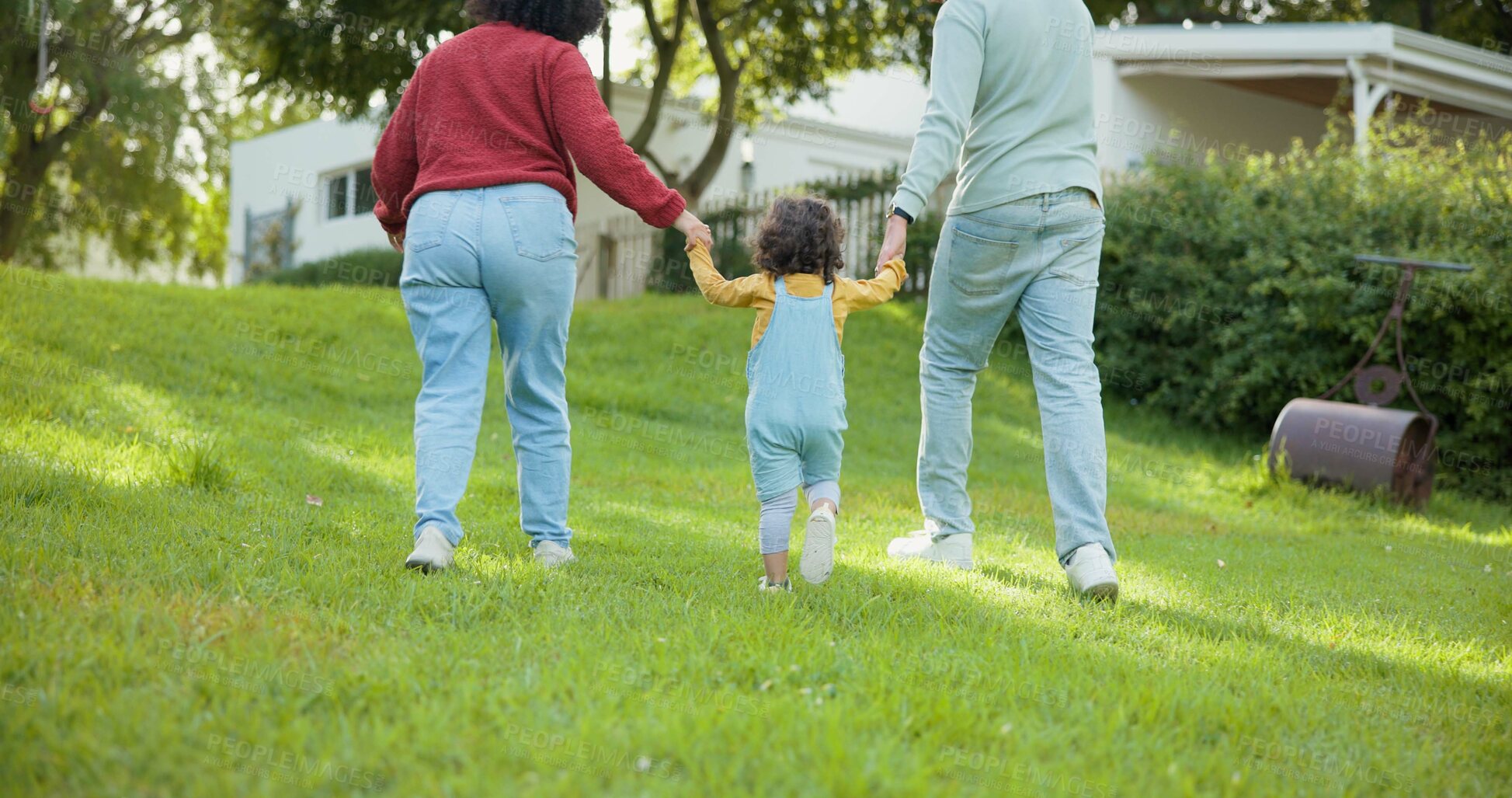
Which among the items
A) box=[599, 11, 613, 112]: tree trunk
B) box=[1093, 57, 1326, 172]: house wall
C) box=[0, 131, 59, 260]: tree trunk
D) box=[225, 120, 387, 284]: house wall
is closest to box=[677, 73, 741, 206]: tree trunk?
box=[599, 11, 613, 112]: tree trunk

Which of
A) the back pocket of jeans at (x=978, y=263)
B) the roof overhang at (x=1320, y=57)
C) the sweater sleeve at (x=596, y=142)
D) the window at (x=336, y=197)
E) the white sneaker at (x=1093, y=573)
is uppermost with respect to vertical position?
the roof overhang at (x=1320, y=57)

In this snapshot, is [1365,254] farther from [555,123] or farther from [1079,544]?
[555,123]

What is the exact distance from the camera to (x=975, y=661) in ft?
8.30

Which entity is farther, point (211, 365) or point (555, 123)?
point (211, 365)

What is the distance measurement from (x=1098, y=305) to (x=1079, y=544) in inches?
269

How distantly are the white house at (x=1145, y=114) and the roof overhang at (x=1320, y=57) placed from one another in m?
0.02

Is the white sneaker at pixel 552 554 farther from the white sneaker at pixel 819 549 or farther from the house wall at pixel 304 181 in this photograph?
the house wall at pixel 304 181

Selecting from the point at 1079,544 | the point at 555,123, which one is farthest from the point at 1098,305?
the point at 555,123

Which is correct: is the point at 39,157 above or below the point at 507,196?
above

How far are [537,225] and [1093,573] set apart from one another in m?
1.97

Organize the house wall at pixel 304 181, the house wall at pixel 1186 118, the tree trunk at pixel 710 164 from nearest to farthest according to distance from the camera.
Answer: the house wall at pixel 1186 118 → the tree trunk at pixel 710 164 → the house wall at pixel 304 181

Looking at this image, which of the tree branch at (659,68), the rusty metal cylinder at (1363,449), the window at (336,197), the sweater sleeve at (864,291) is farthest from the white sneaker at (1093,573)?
the window at (336,197)

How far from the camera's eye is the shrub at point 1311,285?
23.9 feet

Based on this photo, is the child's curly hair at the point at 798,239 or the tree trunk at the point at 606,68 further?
the tree trunk at the point at 606,68
